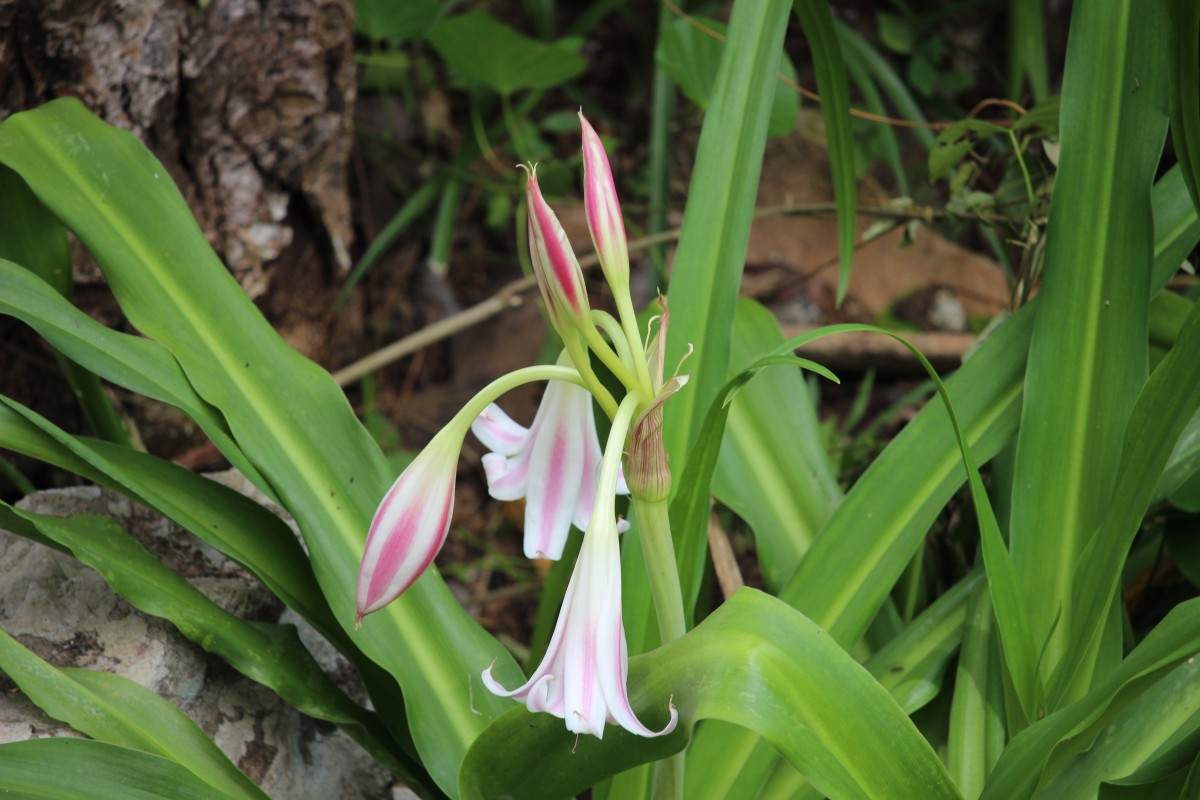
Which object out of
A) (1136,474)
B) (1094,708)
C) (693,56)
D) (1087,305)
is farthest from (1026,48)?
(1094,708)

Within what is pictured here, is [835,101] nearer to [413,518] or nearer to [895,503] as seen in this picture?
[895,503]

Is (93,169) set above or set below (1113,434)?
above

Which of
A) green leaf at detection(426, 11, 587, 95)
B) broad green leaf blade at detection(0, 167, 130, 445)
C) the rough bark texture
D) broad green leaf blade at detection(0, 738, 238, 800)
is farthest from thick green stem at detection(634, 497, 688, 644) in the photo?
green leaf at detection(426, 11, 587, 95)

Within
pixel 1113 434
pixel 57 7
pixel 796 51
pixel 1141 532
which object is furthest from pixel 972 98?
pixel 57 7

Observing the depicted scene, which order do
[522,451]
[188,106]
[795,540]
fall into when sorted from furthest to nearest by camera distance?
[188,106]
[795,540]
[522,451]

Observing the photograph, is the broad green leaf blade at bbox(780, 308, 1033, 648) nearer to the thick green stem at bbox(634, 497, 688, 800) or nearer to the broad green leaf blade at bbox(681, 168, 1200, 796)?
the broad green leaf blade at bbox(681, 168, 1200, 796)

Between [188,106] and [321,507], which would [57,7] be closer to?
[188,106]
